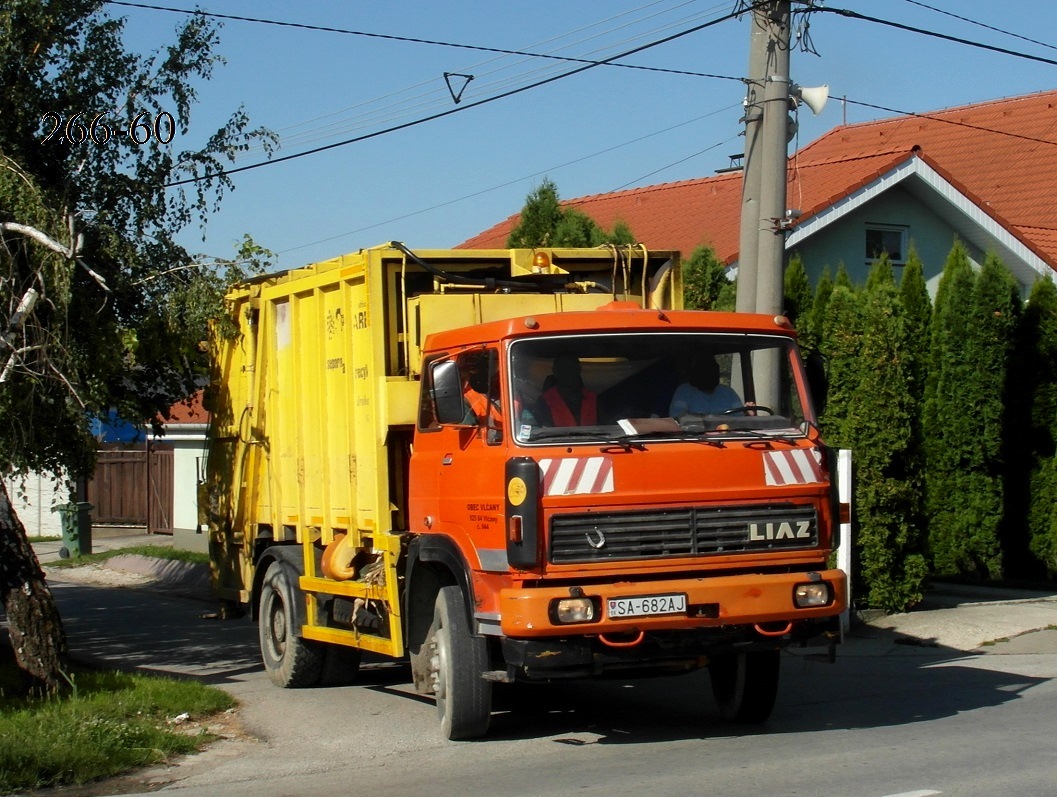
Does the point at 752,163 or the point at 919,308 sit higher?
the point at 752,163

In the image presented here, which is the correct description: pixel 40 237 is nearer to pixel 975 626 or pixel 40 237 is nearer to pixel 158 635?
pixel 158 635

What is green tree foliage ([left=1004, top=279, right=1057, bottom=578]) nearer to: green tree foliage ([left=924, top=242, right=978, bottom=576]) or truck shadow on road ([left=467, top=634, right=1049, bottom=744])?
green tree foliage ([left=924, top=242, right=978, bottom=576])

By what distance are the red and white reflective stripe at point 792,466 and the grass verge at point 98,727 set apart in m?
4.01

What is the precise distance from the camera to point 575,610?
7750 millimetres

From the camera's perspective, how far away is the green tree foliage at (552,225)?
63.6 feet

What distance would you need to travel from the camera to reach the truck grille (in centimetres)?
786

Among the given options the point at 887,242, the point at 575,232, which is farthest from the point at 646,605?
the point at 887,242

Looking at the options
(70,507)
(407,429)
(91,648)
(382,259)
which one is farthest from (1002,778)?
(70,507)

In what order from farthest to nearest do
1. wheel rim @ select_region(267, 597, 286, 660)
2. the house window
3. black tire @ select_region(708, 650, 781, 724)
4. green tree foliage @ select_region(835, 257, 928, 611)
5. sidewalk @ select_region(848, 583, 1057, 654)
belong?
the house window < green tree foliage @ select_region(835, 257, 928, 611) < sidewalk @ select_region(848, 583, 1057, 654) < wheel rim @ select_region(267, 597, 286, 660) < black tire @ select_region(708, 650, 781, 724)

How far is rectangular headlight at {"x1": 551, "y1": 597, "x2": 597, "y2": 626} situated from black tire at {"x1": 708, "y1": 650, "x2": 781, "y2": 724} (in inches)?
60.4

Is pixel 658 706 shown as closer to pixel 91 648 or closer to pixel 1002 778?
pixel 1002 778

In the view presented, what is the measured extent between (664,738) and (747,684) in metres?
0.70

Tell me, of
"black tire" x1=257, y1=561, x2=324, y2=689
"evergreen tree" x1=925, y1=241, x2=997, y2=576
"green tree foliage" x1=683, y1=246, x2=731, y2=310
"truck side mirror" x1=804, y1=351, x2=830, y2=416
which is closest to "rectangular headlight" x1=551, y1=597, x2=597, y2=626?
"truck side mirror" x1=804, y1=351, x2=830, y2=416

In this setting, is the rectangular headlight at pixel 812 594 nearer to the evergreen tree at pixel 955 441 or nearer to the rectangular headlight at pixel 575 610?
the rectangular headlight at pixel 575 610
